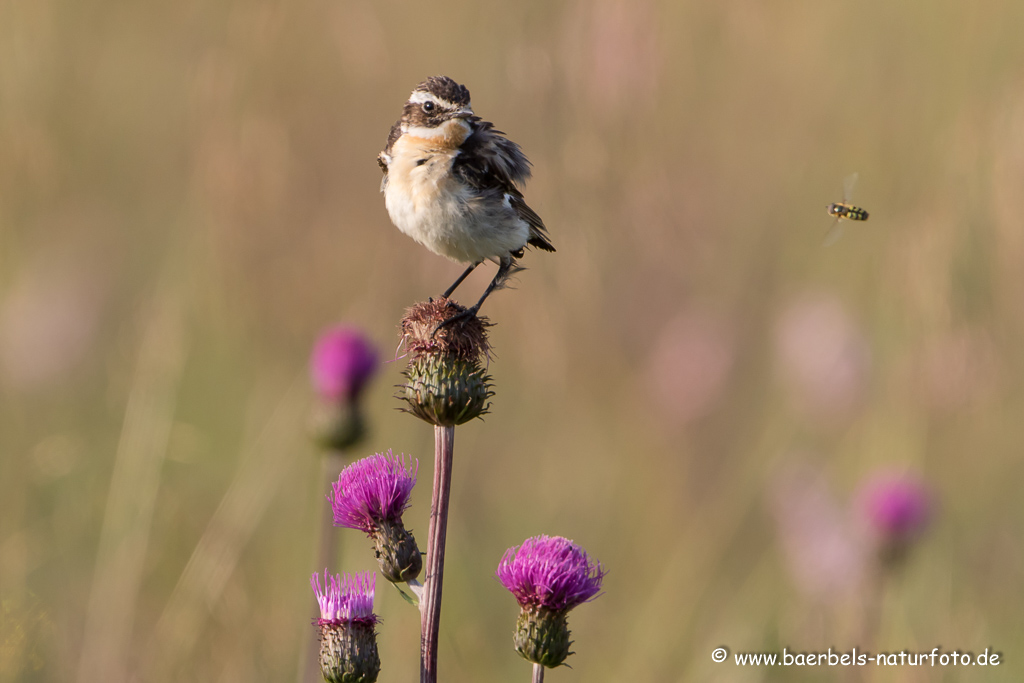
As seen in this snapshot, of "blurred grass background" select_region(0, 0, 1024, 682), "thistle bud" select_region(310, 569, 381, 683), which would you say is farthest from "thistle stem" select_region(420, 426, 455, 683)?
"blurred grass background" select_region(0, 0, 1024, 682)

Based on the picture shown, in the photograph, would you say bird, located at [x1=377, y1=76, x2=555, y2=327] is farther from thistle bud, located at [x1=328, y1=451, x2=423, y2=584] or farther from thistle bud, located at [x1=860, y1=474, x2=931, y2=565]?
thistle bud, located at [x1=860, y1=474, x2=931, y2=565]

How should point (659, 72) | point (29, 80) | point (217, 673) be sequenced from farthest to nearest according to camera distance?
point (659, 72) → point (29, 80) → point (217, 673)

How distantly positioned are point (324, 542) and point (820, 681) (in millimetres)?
2807

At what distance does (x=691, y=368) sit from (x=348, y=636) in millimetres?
3531

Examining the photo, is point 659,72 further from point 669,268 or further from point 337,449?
point 337,449

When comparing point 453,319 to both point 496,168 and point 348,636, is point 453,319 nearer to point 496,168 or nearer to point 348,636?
point 348,636

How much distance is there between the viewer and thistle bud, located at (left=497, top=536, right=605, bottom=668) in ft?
8.46

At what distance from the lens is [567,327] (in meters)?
6.24

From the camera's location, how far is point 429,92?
373 centimetres

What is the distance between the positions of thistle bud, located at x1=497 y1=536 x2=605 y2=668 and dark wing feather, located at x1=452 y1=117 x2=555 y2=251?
1686 millimetres

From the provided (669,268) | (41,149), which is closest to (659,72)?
(669,268)

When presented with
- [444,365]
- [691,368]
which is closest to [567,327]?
[691,368]

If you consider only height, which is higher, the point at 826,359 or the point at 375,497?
the point at 826,359

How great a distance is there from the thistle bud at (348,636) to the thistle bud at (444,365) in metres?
0.51
